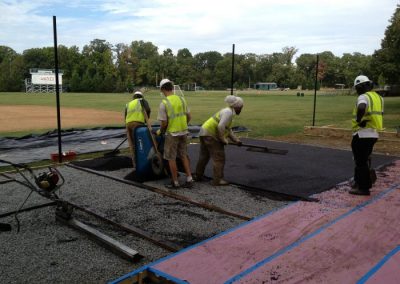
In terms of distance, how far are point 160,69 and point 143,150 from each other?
71.6 meters

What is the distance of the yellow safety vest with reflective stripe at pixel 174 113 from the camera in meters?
5.89

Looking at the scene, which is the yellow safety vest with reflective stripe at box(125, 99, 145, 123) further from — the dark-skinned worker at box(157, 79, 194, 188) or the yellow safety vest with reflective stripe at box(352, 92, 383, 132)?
the yellow safety vest with reflective stripe at box(352, 92, 383, 132)

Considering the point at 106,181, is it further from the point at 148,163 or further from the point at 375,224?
the point at 375,224

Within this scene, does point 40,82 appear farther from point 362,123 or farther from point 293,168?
point 362,123

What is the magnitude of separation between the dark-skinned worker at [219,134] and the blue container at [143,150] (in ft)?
2.76

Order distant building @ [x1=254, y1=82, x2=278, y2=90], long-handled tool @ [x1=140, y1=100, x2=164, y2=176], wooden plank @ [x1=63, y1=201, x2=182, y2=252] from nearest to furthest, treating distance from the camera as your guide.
→ wooden plank @ [x1=63, y1=201, x2=182, y2=252], long-handled tool @ [x1=140, y1=100, x2=164, y2=176], distant building @ [x1=254, y1=82, x2=278, y2=90]

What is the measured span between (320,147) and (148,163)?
5394mm

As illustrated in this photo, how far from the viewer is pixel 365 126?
540 cm

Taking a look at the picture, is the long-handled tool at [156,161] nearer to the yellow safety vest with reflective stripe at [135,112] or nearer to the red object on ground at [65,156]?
the yellow safety vest with reflective stripe at [135,112]

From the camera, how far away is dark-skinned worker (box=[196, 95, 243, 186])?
592 centimetres

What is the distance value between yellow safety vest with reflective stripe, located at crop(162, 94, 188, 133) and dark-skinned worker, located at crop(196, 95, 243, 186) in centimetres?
45

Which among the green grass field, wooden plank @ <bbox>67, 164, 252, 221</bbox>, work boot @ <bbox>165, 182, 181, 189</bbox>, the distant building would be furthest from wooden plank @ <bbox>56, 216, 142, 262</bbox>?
the distant building

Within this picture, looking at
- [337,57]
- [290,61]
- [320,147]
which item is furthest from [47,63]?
[320,147]

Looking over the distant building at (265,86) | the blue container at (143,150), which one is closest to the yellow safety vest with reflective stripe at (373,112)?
the blue container at (143,150)
